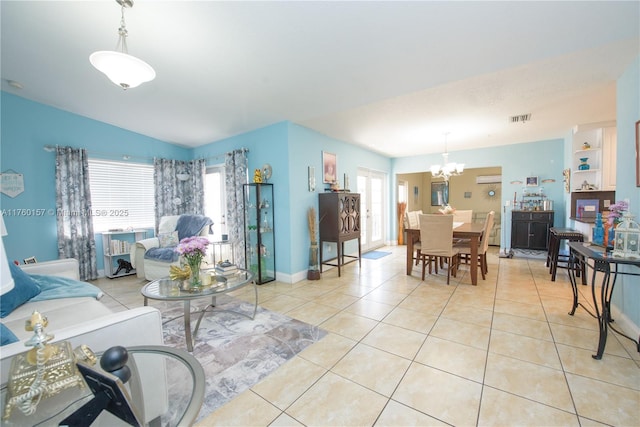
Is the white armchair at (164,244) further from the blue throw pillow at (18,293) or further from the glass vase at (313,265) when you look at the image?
the glass vase at (313,265)

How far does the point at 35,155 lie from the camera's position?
3.75m

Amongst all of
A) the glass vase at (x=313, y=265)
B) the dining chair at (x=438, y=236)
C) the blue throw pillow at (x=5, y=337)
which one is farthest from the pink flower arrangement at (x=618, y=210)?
the blue throw pillow at (x=5, y=337)

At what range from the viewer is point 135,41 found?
2283 millimetres

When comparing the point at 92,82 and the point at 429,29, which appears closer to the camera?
the point at 429,29

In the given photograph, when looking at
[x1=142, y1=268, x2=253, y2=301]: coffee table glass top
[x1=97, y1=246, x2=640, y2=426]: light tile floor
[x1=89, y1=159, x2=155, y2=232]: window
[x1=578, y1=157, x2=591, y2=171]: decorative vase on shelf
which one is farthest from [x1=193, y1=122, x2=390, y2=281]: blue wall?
[x1=578, y1=157, x2=591, y2=171]: decorative vase on shelf

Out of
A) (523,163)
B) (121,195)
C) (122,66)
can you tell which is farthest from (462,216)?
(121,195)

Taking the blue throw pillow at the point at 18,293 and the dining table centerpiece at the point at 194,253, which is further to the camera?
the dining table centerpiece at the point at 194,253

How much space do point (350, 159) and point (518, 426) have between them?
4.56 metres

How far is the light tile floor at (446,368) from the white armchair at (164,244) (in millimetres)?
735

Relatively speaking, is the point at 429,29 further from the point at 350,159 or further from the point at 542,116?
the point at 350,159

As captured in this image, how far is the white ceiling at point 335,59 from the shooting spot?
1866mm

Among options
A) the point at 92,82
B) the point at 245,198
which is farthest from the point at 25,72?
the point at 245,198

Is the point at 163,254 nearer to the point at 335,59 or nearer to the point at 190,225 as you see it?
the point at 190,225

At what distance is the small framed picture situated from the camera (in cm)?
452
